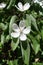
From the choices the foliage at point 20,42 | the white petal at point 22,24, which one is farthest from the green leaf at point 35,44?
the white petal at point 22,24

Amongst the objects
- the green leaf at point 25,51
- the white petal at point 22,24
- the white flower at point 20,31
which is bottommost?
the green leaf at point 25,51

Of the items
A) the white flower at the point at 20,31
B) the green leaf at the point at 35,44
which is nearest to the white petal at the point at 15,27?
the white flower at the point at 20,31

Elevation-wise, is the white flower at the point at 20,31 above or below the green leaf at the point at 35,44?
above

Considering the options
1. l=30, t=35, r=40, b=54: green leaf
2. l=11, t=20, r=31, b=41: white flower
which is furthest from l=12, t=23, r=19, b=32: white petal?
l=30, t=35, r=40, b=54: green leaf

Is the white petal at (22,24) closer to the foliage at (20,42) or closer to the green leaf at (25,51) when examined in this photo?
the foliage at (20,42)

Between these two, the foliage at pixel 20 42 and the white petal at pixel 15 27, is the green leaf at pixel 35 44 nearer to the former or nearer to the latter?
Answer: the foliage at pixel 20 42

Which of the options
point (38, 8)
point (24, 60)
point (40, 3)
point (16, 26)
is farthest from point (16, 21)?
point (40, 3)

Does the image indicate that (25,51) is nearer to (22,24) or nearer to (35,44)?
(35,44)

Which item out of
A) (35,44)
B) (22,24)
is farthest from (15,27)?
(35,44)
